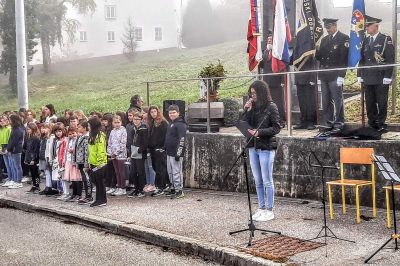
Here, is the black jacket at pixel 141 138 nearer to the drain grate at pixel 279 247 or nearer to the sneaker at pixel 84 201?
the sneaker at pixel 84 201

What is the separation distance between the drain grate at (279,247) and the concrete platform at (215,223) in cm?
12

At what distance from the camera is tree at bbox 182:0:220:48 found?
58.4 meters

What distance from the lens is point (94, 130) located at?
11.7 meters

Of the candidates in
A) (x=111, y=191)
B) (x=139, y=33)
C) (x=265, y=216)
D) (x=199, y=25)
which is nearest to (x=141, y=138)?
(x=111, y=191)

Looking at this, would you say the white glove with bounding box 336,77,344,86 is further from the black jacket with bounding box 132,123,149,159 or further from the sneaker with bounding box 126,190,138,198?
the sneaker with bounding box 126,190,138,198

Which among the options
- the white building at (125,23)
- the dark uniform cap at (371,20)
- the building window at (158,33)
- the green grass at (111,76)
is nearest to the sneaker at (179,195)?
Answer: the dark uniform cap at (371,20)

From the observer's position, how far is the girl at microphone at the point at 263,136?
9.28 m

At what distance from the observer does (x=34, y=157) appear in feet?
46.1

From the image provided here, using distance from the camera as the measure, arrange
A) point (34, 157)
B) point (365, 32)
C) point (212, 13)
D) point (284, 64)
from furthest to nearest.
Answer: point (212, 13) → point (34, 157) → point (284, 64) → point (365, 32)

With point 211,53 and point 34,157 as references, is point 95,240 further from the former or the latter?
point 211,53

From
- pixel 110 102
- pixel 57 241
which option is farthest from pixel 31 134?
pixel 110 102

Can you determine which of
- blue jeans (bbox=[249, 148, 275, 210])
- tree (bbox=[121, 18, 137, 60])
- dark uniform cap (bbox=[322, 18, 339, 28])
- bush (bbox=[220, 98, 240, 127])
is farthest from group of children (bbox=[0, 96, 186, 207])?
tree (bbox=[121, 18, 137, 60])

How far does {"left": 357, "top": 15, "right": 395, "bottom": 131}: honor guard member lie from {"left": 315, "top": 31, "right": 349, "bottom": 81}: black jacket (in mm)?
504

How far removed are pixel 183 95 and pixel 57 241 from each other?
25.7ft
